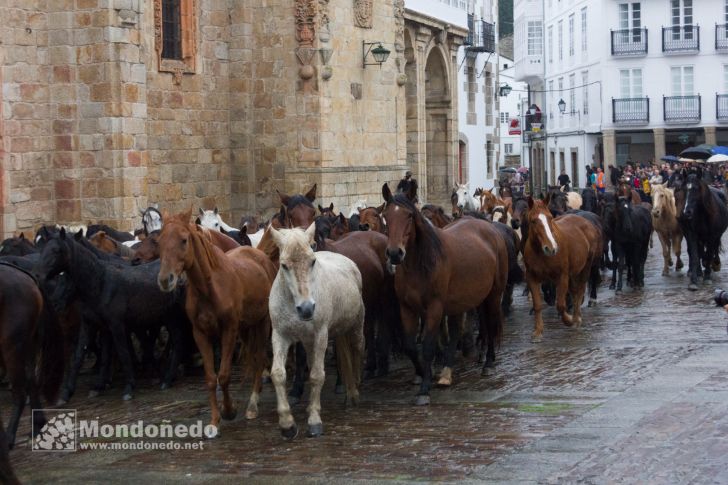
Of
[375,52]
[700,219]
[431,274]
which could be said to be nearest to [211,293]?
[431,274]

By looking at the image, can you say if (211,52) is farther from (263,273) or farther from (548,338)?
(263,273)

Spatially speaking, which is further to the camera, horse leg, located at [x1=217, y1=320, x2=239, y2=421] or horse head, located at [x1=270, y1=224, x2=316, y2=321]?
horse leg, located at [x1=217, y1=320, x2=239, y2=421]

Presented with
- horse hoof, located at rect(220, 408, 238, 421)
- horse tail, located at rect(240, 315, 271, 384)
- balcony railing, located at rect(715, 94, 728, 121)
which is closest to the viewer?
horse hoof, located at rect(220, 408, 238, 421)

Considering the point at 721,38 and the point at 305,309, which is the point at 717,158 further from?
the point at 305,309

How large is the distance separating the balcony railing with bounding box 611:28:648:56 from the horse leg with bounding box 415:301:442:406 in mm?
50280

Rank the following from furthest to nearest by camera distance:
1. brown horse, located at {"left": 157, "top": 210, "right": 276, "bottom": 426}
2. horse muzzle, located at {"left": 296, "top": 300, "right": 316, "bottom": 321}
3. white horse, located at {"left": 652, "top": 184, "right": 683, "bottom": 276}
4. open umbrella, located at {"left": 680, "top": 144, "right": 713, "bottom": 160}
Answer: open umbrella, located at {"left": 680, "top": 144, "right": 713, "bottom": 160}
white horse, located at {"left": 652, "top": 184, "right": 683, "bottom": 276}
brown horse, located at {"left": 157, "top": 210, "right": 276, "bottom": 426}
horse muzzle, located at {"left": 296, "top": 300, "right": 316, "bottom": 321}

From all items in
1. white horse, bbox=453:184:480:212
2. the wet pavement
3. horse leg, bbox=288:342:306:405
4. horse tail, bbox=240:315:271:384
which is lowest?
the wet pavement

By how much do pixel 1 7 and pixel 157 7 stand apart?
381cm

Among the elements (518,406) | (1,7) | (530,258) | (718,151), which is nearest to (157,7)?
(1,7)

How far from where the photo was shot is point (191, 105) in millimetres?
24641

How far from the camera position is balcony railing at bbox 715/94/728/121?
59625mm

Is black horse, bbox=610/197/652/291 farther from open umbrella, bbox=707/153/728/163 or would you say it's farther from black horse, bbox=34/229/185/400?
open umbrella, bbox=707/153/728/163

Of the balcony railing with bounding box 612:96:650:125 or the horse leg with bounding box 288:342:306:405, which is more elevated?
the balcony railing with bounding box 612:96:650:125

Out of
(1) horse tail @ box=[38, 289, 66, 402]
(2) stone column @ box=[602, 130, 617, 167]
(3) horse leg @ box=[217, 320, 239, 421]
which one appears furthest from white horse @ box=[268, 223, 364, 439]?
(2) stone column @ box=[602, 130, 617, 167]
